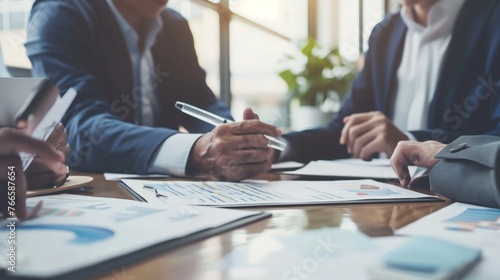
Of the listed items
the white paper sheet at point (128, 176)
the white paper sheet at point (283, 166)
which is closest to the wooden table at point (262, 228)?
the white paper sheet at point (128, 176)

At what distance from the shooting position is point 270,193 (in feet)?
2.08

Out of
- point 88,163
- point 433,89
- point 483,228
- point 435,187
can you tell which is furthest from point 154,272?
point 433,89

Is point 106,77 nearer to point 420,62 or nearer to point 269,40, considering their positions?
point 420,62

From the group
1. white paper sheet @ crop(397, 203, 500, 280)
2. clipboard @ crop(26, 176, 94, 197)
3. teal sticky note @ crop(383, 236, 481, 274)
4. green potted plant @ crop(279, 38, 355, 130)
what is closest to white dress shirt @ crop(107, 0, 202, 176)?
clipboard @ crop(26, 176, 94, 197)

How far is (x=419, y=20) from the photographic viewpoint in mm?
1630

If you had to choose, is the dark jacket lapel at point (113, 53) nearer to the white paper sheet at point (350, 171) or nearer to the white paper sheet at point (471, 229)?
the white paper sheet at point (350, 171)

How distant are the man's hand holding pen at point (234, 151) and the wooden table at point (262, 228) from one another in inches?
8.5

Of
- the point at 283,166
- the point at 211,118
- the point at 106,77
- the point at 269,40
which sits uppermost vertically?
the point at 269,40

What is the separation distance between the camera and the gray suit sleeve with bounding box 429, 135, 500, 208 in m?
0.53

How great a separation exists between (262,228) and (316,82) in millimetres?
2534

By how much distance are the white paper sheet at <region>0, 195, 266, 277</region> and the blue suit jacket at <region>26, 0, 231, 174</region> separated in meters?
0.42

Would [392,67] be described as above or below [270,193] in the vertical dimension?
above

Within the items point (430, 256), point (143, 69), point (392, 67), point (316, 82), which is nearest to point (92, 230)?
point (430, 256)

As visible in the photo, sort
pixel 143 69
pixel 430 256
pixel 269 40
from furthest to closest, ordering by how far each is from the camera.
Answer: pixel 269 40 → pixel 143 69 → pixel 430 256
